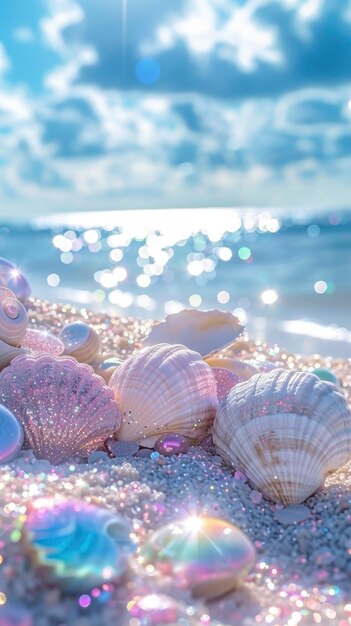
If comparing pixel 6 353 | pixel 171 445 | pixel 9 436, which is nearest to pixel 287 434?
pixel 171 445

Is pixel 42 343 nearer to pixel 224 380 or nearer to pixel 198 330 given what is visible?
pixel 198 330

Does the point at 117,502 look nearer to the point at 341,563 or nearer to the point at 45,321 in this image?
the point at 341,563

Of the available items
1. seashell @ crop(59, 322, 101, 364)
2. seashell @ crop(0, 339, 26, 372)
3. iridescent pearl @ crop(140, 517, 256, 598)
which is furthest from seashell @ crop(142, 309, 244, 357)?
iridescent pearl @ crop(140, 517, 256, 598)

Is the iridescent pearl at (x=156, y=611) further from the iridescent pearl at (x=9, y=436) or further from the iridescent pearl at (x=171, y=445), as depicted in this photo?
the iridescent pearl at (x=171, y=445)

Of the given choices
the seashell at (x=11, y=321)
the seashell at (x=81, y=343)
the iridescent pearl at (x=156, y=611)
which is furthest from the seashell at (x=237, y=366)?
the iridescent pearl at (x=156, y=611)

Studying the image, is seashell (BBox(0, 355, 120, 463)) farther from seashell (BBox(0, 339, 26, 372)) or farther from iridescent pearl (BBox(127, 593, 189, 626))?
iridescent pearl (BBox(127, 593, 189, 626))
